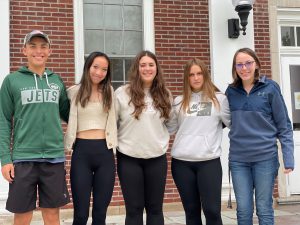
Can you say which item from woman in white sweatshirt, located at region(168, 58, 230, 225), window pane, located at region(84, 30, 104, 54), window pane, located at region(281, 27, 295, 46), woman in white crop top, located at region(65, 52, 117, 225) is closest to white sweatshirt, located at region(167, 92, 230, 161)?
woman in white sweatshirt, located at region(168, 58, 230, 225)

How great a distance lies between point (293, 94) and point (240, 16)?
71.6 inches

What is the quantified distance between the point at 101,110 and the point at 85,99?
0.16 meters

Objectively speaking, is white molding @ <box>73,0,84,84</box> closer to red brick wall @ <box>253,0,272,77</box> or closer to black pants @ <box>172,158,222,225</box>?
red brick wall @ <box>253,0,272,77</box>

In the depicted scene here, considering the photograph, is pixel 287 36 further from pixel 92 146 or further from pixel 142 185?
pixel 92 146

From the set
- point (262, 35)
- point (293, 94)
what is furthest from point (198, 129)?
point (293, 94)

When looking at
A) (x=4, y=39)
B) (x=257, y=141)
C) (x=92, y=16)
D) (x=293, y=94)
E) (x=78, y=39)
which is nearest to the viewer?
(x=257, y=141)

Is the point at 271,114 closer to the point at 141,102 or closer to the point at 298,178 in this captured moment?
the point at 141,102

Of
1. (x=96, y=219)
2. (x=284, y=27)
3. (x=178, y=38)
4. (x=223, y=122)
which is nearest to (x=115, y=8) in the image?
(x=178, y=38)

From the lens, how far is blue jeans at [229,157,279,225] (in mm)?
3822

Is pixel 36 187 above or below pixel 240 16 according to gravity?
below

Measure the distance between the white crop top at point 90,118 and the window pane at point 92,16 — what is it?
3.12m

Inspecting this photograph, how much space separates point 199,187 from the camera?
386cm

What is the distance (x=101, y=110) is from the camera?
376 centimetres

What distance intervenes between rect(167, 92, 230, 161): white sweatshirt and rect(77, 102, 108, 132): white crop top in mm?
636
